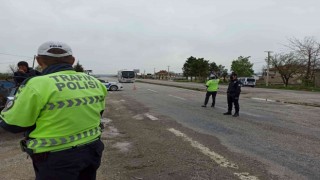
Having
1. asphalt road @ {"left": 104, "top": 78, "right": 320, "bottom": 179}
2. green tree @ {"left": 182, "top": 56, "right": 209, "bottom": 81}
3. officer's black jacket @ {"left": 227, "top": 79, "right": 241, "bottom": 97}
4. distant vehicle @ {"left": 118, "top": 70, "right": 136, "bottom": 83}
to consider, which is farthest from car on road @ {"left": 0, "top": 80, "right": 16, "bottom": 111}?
green tree @ {"left": 182, "top": 56, "right": 209, "bottom": 81}

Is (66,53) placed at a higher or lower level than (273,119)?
higher

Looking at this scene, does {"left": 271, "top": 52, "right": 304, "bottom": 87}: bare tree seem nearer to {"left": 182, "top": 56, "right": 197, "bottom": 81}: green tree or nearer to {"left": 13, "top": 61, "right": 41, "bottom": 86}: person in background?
→ {"left": 182, "top": 56, "right": 197, "bottom": 81}: green tree

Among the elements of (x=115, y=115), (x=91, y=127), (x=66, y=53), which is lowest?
(x=115, y=115)

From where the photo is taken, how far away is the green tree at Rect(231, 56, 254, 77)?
96.8m

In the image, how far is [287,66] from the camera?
68.8 m

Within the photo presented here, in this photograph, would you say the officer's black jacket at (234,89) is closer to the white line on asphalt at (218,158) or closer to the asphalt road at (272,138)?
the asphalt road at (272,138)

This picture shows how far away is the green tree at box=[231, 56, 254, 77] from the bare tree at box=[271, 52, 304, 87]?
2223 centimetres

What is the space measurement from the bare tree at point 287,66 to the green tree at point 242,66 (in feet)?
72.9

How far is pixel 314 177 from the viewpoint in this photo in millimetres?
5582

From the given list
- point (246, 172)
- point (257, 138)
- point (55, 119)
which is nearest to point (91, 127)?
point (55, 119)

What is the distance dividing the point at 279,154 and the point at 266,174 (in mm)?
1601

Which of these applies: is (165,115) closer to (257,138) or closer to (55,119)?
(257,138)

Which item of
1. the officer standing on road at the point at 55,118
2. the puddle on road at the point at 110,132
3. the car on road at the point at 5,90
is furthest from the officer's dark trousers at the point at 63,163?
the car on road at the point at 5,90

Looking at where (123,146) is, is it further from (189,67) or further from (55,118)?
(189,67)
